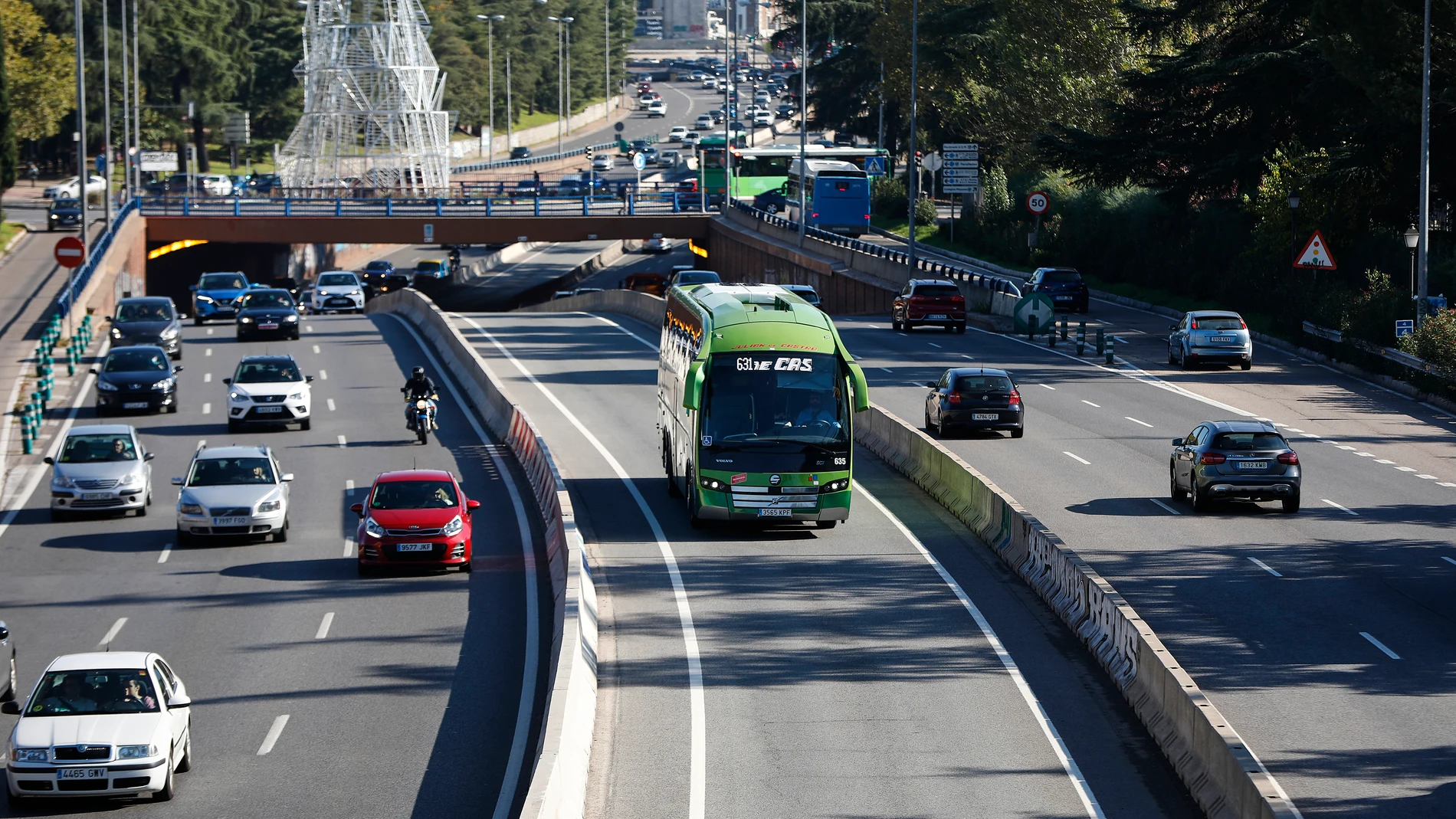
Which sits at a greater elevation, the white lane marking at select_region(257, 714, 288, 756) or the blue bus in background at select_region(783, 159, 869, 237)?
the blue bus in background at select_region(783, 159, 869, 237)

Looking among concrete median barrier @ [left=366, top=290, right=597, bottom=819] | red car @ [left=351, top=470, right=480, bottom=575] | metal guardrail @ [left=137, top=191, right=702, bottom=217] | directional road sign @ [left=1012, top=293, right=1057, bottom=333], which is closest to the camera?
concrete median barrier @ [left=366, top=290, right=597, bottom=819]

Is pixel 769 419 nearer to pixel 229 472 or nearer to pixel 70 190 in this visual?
pixel 229 472

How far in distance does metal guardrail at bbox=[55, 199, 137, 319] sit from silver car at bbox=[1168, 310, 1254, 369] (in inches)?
1236

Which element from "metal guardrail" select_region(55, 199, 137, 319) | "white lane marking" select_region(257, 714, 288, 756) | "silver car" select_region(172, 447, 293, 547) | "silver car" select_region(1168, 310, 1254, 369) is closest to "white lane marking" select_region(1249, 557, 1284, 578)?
"white lane marking" select_region(257, 714, 288, 756)

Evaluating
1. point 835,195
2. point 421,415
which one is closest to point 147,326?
point 421,415

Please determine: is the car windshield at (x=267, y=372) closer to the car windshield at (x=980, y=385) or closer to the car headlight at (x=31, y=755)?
the car windshield at (x=980, y=385)

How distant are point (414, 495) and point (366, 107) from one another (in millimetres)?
75674

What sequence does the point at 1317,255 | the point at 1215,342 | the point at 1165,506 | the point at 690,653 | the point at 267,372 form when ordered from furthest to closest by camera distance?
the point at 1317,255 → the point at 1215,342 → the point at 267,372 → the point at 1165,506 → the point at 690,653

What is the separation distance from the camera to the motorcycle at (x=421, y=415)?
3691 centimetres

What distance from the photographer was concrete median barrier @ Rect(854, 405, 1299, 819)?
1399cm

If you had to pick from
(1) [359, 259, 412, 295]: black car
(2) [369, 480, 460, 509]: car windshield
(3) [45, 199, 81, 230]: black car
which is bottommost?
(2) [369, 480, 460, 509]: car windshield

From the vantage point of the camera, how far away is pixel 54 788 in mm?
15406

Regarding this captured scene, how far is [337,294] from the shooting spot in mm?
68188

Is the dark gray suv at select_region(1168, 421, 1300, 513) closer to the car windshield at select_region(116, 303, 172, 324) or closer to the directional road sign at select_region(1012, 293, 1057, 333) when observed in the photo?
the directional road sign at select_region(1012, 293, 1057, 333)
